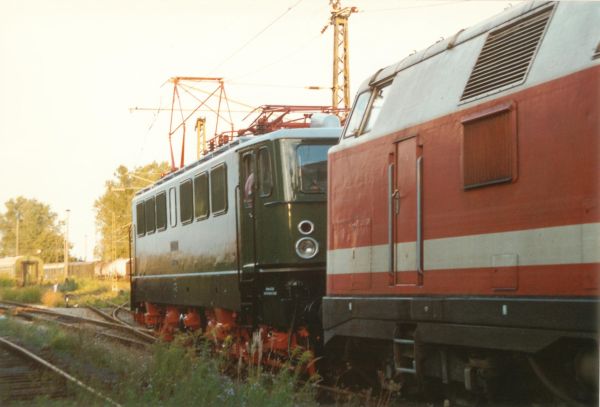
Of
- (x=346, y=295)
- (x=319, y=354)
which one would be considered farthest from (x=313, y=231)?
(x=346, y=295)

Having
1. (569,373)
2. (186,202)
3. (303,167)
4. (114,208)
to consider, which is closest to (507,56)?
Result: (569,373)

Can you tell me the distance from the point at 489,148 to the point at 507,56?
717 mm

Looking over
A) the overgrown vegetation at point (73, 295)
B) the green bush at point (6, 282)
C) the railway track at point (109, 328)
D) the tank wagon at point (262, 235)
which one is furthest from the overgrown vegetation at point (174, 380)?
the green bush at point (6, 282)

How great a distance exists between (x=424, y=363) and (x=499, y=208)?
1855 mm

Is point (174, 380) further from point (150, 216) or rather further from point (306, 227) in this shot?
point (150, 216)

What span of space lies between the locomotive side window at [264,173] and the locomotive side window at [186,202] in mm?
3313

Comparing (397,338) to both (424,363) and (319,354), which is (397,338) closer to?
(424,363)

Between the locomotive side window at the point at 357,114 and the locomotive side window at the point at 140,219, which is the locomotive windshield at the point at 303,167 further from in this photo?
the locomotive side window at the point at 140,219

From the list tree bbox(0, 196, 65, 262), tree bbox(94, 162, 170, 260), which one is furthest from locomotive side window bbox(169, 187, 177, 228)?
tree bbox(94, 162, 170, 260)

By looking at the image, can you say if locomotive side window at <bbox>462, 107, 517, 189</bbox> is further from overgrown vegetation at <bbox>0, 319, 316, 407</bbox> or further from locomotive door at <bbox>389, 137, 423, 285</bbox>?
overgrown vegetation at <bbox>0, 319, 316, 407</bbox>

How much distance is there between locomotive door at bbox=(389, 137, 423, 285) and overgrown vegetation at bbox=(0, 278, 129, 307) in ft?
99.0

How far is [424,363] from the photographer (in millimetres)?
7926

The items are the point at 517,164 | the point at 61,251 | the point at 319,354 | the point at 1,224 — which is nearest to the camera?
the point at 517,164

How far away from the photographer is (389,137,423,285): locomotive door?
25.9 feet
